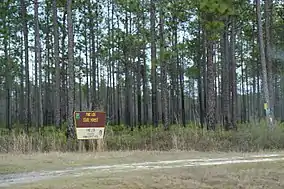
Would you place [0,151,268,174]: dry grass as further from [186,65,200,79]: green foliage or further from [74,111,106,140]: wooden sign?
[186,65,200,79]: green foliage

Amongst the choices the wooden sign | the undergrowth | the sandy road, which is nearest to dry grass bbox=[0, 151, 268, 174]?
the sandy road

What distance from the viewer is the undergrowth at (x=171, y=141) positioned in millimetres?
18891

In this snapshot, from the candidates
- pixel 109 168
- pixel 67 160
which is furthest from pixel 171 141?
pixel 109 168

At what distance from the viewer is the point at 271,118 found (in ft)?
72.3

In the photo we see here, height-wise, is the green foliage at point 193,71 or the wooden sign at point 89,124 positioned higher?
the green foliage at point 193,71

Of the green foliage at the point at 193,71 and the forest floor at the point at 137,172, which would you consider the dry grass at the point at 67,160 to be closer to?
the forest floor at the point at 137,172

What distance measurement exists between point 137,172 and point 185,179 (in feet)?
4.47

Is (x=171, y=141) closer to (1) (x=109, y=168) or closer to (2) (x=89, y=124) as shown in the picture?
(2) (x=89, y=124)

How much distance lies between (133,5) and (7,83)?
1847cm

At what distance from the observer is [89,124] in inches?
731

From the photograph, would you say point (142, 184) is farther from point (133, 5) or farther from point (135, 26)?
point (135, 26)

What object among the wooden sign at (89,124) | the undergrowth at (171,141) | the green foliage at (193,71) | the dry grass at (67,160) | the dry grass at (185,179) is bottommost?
the dry grass at (185,179)

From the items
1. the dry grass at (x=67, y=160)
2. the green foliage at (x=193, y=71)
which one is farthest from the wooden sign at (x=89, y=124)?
the green foliage at (x=193, y=71)

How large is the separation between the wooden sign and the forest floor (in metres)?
2.56
